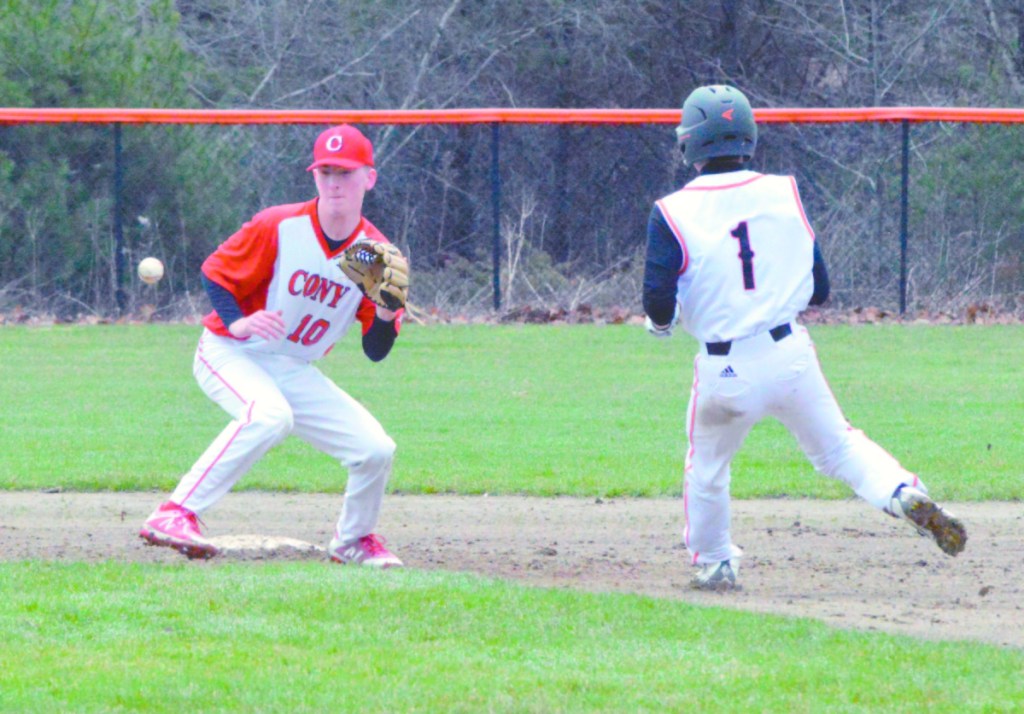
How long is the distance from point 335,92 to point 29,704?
1809cm

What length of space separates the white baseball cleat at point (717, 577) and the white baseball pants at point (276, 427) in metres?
1.24

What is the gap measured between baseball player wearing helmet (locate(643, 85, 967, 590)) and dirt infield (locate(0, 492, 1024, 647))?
0.37 metres

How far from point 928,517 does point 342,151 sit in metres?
2.43

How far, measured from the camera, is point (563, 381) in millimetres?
11891

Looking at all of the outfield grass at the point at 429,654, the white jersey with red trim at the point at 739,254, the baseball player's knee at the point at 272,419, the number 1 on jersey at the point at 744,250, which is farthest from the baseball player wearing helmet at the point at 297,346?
the number 1 on jersey at the point at 744,250

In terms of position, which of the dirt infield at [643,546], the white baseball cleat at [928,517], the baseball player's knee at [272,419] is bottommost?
the dirt infield at [643,546]

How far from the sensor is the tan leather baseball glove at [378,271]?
559 cm

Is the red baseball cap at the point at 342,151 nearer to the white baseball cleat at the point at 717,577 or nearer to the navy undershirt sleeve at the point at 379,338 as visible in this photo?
the navy undershirt sleeve at the point at 379,338

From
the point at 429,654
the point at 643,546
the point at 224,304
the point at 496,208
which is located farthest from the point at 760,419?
the point at 496,208

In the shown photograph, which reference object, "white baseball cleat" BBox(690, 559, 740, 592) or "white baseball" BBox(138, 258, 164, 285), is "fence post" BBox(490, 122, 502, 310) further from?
"white baseball cleat" BBox(690, 559, 740, 592)

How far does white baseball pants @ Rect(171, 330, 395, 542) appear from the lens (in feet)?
18.6

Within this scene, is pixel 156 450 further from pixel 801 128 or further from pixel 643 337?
pixel 801 128

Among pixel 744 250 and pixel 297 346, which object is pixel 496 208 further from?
pixel 744 250

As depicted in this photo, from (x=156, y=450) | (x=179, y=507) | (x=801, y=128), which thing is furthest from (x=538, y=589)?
(x=801, y=128)
